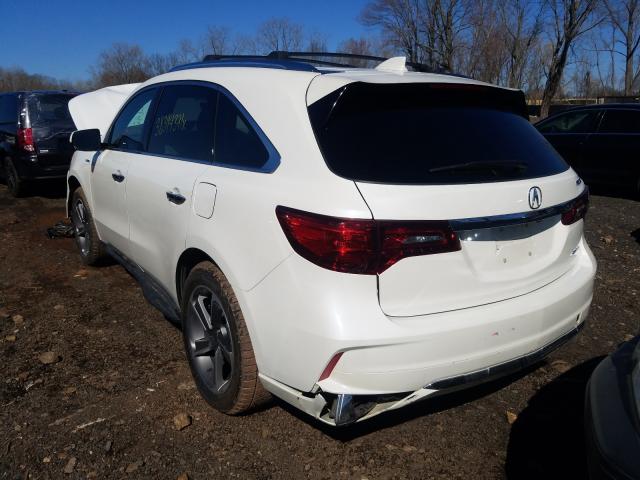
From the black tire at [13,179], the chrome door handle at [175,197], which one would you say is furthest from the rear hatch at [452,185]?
the black tire at [13,179]

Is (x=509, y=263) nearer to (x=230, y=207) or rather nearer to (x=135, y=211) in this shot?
(x=230, y=207)

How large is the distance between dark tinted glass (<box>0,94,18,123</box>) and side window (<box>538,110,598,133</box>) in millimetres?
9273

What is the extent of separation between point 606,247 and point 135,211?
5029 mm

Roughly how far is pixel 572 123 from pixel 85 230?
27.6 feet

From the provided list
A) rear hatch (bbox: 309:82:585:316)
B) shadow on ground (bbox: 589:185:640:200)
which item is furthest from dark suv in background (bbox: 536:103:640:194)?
rear hatch (bbox: 309:82:585:316)

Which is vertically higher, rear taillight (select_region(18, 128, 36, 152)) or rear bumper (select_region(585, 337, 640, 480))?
rear taillight (select_region(18, 128, 36, 152))

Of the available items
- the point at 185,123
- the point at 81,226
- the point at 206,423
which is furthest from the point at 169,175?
the point at 81,226

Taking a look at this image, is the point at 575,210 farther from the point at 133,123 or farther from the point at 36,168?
the point at 36,168

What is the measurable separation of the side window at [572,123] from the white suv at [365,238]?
7.48 m

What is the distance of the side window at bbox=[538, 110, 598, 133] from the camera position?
30.2 feet

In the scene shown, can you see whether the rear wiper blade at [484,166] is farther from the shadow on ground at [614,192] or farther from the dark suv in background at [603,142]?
the shadow on ground at [614,192]

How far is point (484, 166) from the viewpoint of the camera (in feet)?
7.43

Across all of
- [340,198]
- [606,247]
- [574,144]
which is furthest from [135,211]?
[574,144]

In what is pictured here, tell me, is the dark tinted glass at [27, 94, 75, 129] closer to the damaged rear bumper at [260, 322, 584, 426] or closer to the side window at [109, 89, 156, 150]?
the side window at [109, 89, 156, 150]
